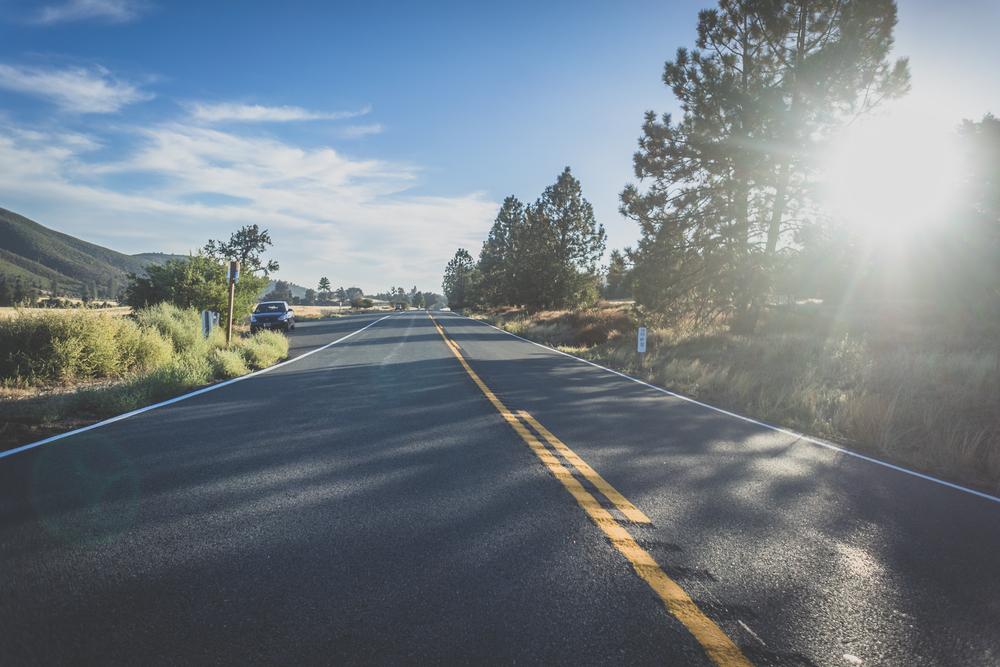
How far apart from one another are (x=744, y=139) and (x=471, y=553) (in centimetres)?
1649

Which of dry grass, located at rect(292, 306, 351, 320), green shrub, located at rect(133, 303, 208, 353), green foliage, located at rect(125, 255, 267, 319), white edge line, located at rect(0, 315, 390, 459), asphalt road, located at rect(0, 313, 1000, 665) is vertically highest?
green foliage, located at rect(125, 255, 267, 319)

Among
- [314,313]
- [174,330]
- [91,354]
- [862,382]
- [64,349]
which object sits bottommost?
[862,382]

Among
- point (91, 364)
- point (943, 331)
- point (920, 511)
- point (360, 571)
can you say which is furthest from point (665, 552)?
point (943, 331)

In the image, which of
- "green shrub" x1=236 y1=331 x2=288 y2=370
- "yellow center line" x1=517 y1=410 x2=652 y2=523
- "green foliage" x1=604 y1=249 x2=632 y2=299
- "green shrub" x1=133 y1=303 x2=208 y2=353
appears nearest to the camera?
"yellow center line" x1=517 y1=410 x2=652 y2=523

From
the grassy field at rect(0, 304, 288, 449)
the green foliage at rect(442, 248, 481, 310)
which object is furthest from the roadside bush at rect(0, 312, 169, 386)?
the green foliage at rect(442, 248, 481, 310)

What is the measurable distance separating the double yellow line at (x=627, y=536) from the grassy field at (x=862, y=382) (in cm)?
390

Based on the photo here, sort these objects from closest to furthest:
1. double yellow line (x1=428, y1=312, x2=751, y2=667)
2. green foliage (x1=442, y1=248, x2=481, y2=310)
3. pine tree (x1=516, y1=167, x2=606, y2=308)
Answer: double yellow line (x1=428, y1=312, x2=751, y2=667)
pine tree (x1=516, y1=167, x2=606, y2=308)
green foliage (x1=442, y1=248, x2=481, y2=310)

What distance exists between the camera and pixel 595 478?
408cm

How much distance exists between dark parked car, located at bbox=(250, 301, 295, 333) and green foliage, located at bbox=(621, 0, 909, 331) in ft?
58.1

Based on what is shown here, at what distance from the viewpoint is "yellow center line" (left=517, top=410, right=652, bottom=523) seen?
3361mm

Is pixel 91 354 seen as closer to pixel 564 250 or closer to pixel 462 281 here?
pixel 564 250

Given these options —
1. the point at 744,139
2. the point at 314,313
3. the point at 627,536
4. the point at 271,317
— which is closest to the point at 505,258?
the point at 314,313

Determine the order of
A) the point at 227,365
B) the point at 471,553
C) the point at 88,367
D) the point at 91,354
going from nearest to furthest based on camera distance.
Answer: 1. the point at 471,553
2. the point at 88,367
3. the point at 91,354
4. the point at 227,365

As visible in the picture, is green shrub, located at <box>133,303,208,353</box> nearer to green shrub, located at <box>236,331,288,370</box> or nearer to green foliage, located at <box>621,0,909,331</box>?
green shrub, located at <box>236,331,288,370</box>
